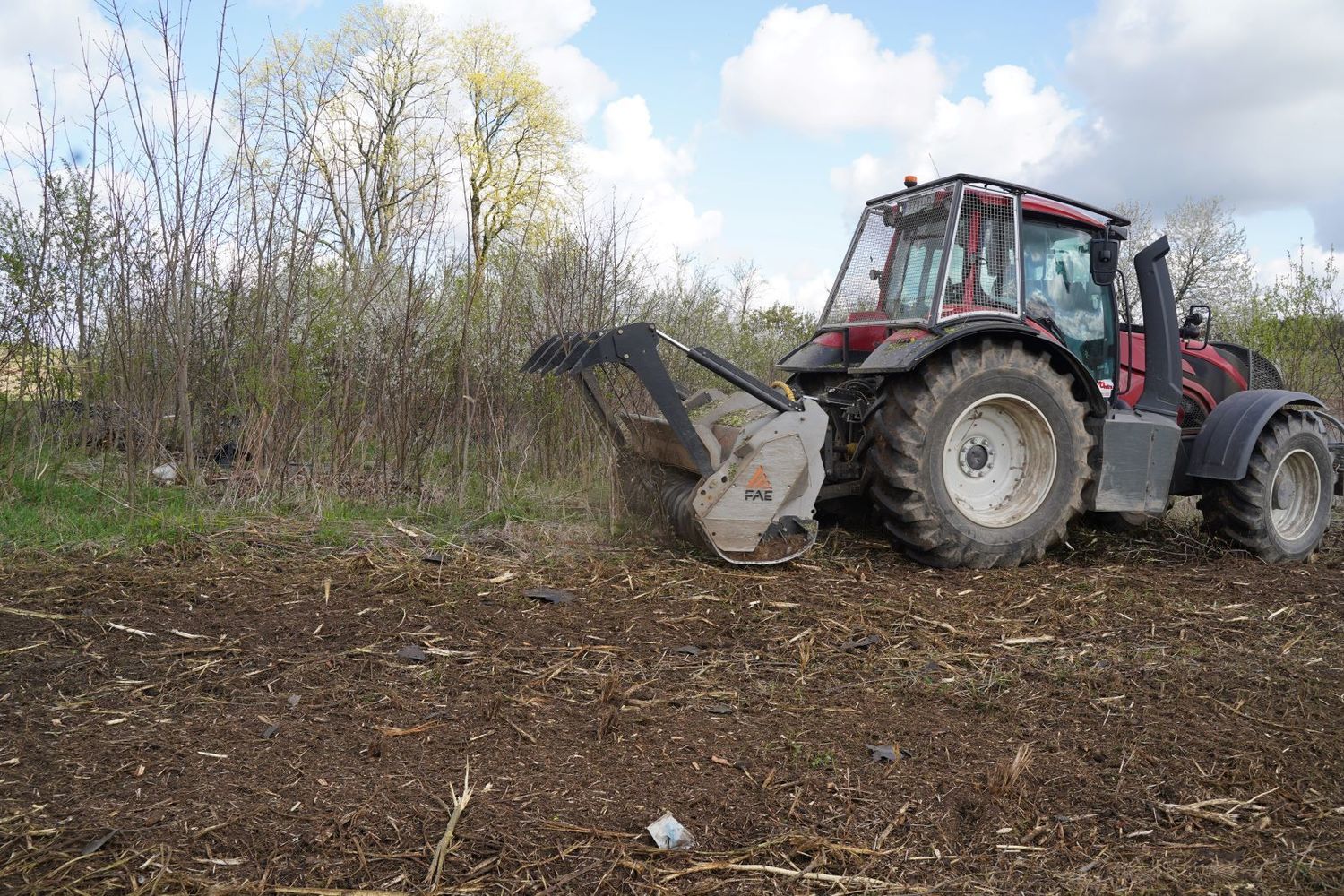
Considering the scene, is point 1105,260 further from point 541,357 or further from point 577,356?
point 541,357

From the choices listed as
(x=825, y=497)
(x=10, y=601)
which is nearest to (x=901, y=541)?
(x=825, y=497)

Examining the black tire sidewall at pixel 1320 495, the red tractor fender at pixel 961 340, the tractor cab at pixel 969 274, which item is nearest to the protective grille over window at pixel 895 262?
the tractor cab at pixel 969 274

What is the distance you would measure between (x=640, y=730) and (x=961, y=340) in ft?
10.4

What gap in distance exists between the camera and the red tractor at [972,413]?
5277mm

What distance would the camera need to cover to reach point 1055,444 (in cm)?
574

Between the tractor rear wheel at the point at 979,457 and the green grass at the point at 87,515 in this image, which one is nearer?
the green grass at the point at 87,515

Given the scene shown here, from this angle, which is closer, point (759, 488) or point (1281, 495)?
point (759, 488)

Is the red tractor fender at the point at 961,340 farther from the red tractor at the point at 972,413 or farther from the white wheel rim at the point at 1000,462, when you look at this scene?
the white wheel rim at the point at 1000,462

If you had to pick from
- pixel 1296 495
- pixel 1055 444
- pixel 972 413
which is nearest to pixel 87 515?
pixel 972 413

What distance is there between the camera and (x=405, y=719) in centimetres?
326

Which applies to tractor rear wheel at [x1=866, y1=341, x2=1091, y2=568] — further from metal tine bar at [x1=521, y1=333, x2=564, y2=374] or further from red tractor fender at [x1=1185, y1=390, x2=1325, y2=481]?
metal tine bar at [x1=521, y1=333, x2=564, y2=374]

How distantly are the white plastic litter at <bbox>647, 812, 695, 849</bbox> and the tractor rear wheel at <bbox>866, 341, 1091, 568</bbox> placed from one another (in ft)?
10.2

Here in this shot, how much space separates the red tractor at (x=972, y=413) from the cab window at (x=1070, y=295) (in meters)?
0.01

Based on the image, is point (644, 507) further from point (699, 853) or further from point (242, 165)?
point (699, 853)
